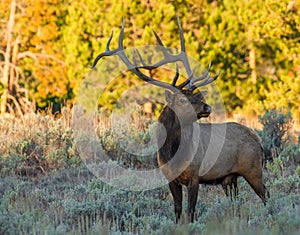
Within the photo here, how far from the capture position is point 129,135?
38.6ft

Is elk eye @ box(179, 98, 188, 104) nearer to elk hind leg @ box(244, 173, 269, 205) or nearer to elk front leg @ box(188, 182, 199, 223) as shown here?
elk front leg @ box(188, 182, 199, 223)

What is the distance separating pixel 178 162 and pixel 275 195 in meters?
1.64

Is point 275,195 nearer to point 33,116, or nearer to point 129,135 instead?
point 129,135

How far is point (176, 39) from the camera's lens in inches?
871

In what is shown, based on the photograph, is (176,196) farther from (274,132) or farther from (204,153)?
(274,132)

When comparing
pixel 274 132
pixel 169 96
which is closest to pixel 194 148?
pixel 169 96

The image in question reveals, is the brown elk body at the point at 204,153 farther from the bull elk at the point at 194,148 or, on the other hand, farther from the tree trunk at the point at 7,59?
the tree trunk at the point at 7,59

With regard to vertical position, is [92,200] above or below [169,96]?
below

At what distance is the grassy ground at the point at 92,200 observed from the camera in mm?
6273

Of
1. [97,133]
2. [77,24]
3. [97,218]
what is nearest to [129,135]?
[97,133]

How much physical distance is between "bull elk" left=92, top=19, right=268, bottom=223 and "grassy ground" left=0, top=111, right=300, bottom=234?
12.5 inches

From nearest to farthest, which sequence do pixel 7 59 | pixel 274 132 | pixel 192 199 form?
1. pixel 192 199
2. pixel 274 132
3. pixel 7 59

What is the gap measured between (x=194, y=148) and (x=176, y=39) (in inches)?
598

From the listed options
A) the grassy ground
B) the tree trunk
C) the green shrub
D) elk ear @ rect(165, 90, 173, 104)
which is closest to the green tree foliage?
the tree trunk
